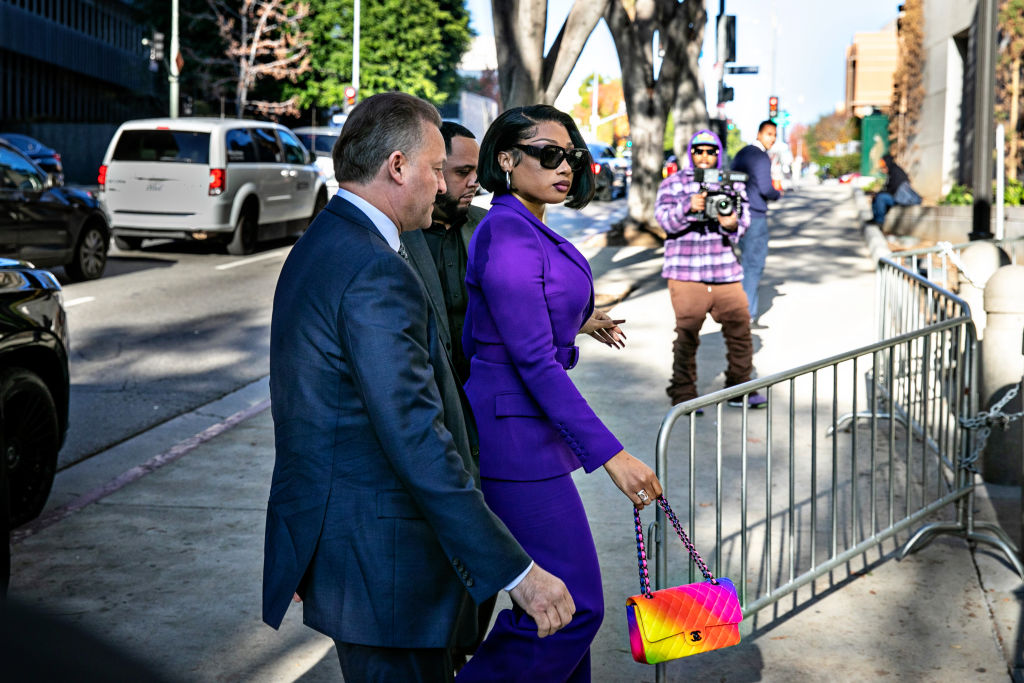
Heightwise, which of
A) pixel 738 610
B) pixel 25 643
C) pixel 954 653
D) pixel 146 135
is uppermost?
pixel 146 135

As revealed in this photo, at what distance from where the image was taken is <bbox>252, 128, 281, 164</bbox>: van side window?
19281 millimetres

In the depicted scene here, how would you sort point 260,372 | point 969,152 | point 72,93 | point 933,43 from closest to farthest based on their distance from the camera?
point 260,372
point 969,152
point 933,43
point 72,93

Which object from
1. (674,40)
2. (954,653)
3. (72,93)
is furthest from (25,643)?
(72,93)

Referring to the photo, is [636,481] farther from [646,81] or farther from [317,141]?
[317,141]

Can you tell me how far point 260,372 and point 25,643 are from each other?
9.34 meters

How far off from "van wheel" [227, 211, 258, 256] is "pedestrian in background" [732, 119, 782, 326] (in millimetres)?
8871

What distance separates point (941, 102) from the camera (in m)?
27.9

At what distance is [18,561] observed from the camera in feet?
17.9

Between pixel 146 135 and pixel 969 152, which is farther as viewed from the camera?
pixel 969 152

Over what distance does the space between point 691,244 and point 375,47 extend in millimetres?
46275

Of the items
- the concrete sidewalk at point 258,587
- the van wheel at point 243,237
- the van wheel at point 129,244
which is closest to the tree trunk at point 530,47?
the concrete sidewalk at point 258,587

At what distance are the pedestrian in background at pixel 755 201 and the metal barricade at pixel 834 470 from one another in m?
3.67

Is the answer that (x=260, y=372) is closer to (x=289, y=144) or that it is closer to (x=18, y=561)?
(x=18, y=561)

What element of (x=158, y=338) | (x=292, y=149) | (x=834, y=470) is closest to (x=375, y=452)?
(x=834, y=470)
